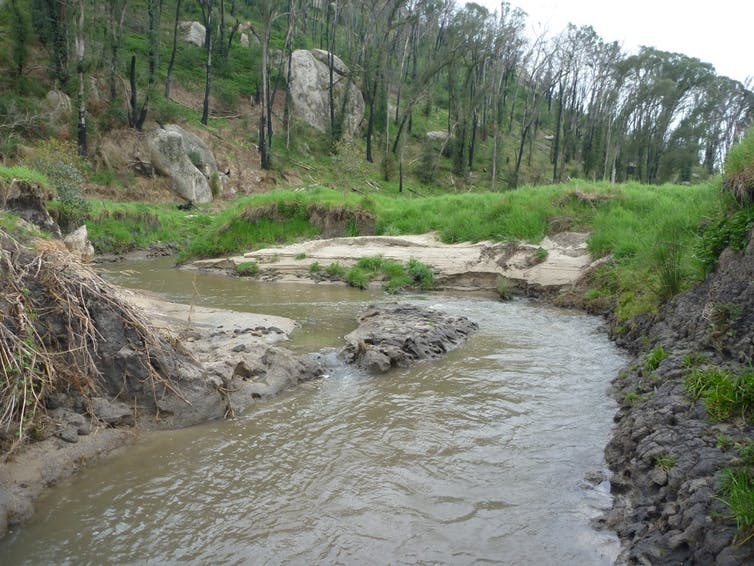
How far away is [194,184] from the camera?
26.1 metres

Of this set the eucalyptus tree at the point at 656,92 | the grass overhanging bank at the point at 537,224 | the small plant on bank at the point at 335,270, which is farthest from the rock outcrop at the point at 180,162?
the eucalyptus tree at the point at 656,92

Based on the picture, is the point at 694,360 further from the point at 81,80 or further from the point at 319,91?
the point at 319,91

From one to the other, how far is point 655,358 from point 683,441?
197cm

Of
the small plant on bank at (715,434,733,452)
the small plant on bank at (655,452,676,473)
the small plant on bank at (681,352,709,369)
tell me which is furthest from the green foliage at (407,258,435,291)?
the small plant on bank at (715,434,733,452)

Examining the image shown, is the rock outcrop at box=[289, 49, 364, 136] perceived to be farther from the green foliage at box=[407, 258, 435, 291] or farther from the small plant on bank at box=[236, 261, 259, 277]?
the green foliage at box=[407, 258, 435, 291]

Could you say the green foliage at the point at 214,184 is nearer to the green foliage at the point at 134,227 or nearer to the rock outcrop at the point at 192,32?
the green foliage at the point at 134,227

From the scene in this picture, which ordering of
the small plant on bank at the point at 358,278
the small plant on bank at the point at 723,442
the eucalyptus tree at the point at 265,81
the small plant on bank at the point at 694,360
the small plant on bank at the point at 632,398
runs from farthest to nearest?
the eucalyptus tree at the point at 265,81, the small plant on bank at the point at 358,278, the small plant on bank at the point at 632,398, the small plant on bank at the point at 694,360, the small plant on bank at the point at 723,442

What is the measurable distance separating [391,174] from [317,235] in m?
21.2

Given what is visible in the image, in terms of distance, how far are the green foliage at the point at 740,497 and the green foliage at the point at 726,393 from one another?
79 cm

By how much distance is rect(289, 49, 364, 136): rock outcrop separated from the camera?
128ft

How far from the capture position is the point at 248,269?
13.7 m

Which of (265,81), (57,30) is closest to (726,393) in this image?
(57,30)

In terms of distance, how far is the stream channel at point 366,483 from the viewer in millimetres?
3078

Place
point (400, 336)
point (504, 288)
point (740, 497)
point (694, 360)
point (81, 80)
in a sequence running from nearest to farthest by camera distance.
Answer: point (740, 497), point (694, 360), point (400, 336), point (504, 288), point (81, 80)
